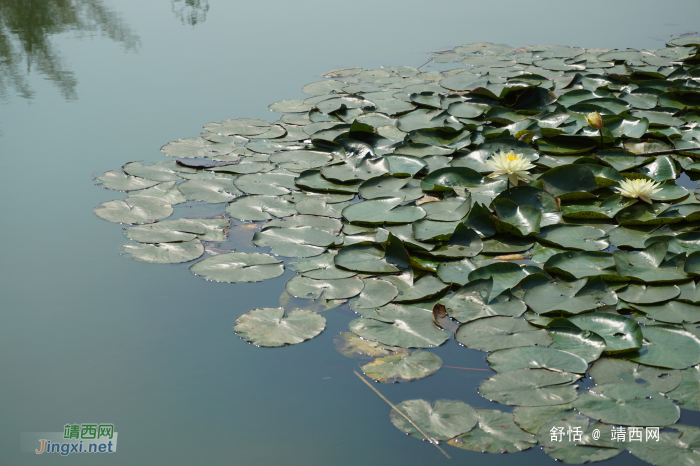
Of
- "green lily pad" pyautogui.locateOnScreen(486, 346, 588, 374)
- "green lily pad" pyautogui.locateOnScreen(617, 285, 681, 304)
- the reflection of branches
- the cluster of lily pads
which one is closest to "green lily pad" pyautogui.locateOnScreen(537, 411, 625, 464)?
the cluster of lily pads

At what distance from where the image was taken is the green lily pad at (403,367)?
189 cm

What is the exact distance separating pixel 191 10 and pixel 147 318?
22.1 feet

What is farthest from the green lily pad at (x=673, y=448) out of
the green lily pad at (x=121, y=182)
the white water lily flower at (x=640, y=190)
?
the green lily pad at (x=121, y=182)

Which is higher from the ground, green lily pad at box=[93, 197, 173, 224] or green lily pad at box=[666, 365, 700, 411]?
green lily pad at box=[93, 197, 173, 224]

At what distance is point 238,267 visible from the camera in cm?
251

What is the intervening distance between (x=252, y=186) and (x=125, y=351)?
140 centimetres

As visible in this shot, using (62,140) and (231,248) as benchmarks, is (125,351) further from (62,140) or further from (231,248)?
(62,140)

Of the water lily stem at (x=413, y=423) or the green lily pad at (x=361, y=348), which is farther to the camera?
the green lily pad at (x=361, y=348)

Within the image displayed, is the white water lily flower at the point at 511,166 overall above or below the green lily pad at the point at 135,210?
above

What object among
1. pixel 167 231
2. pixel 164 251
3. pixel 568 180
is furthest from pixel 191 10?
pixel 568 180

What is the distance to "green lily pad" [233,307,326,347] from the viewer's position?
2080 mm

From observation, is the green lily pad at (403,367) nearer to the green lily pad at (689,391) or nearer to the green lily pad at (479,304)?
the green lily pad at (479,304)

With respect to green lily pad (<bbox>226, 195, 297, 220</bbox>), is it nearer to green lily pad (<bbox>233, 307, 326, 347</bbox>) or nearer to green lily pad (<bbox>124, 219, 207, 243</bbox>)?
green lily pad (<bbox>124, 219, 207, 243</bbox>)

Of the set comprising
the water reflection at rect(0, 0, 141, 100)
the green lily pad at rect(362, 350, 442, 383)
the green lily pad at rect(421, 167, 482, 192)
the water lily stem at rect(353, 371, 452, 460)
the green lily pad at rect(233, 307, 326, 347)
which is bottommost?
the water lily stem at rect(353, 371, 452, 460)
